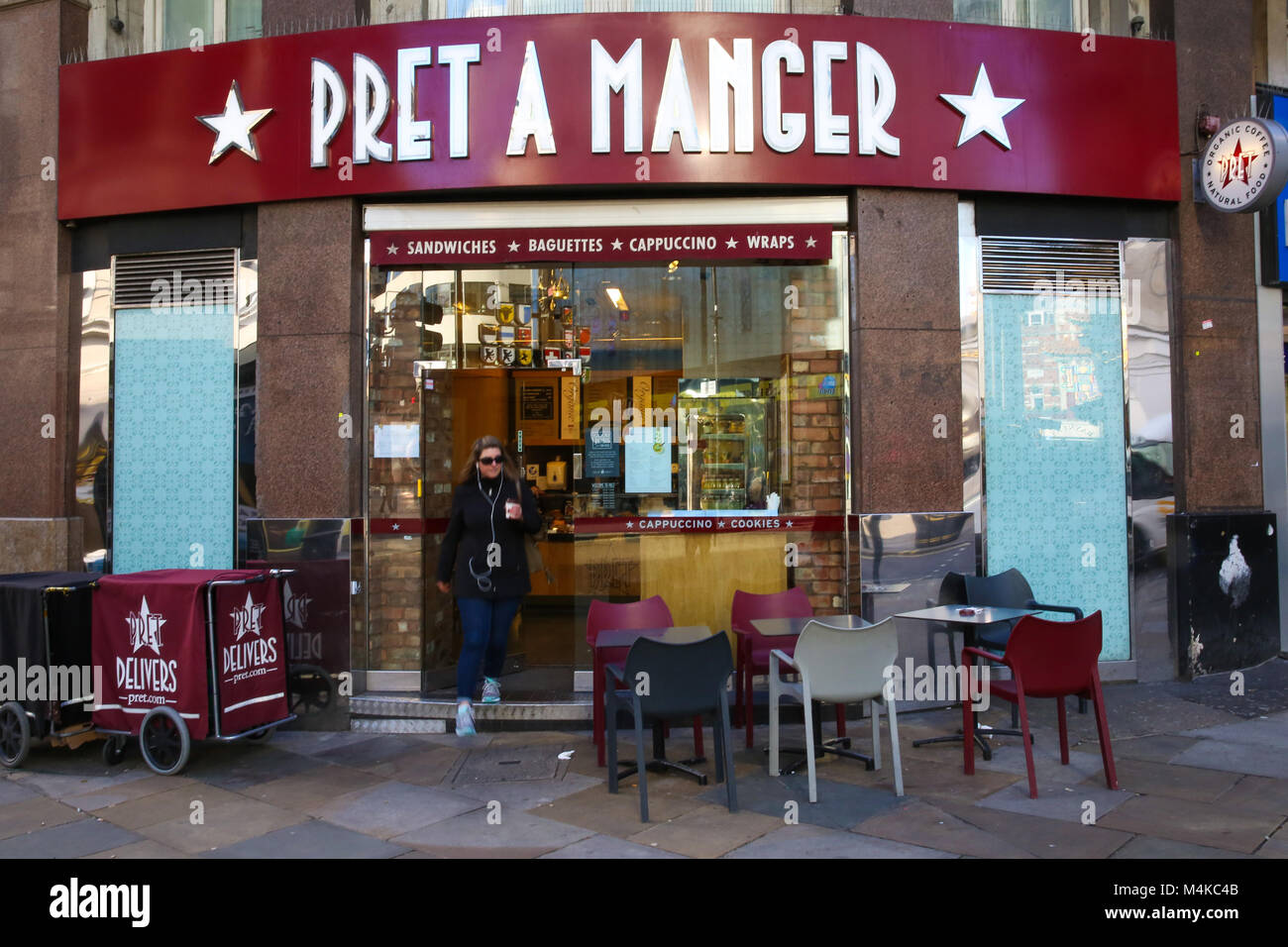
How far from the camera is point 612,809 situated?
5.39 m

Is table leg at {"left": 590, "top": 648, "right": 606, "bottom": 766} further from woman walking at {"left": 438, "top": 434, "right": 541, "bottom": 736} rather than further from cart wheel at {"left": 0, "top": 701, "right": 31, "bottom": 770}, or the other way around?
cart wheel at {"left": 0, "top": 701, "right": 31, "bottom": 770}

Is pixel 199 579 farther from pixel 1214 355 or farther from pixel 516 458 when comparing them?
pixel 1214 355

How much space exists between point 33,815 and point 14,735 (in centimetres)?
123

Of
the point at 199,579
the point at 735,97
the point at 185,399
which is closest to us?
the point at 199,579

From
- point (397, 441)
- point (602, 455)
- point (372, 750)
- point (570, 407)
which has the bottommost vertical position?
point (372, 750)

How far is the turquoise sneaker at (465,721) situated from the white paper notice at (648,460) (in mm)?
2193

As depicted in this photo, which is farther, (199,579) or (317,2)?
(317,2)

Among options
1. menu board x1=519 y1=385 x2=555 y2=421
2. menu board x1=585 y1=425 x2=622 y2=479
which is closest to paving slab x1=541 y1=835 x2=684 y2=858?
menu board x1=585 y1=425 x2=622 y2=479

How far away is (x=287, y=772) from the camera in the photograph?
6230mm

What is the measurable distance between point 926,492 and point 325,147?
5.53 metres

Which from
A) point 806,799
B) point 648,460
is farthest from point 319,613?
point 806,799

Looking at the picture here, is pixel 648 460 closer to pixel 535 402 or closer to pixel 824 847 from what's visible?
pixel 535 402

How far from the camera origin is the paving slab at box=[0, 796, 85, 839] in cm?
516

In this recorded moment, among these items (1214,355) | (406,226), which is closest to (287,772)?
(406,226)
